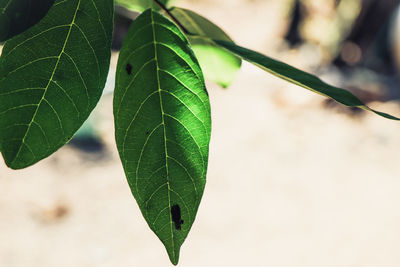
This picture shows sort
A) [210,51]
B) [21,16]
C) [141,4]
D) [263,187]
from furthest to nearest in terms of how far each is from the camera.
→ [263,187] < [210,51] < [141,4] < [21,16]

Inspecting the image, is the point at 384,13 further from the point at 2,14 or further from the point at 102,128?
the point at 2,14

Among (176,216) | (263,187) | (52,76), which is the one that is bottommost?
(263,187)

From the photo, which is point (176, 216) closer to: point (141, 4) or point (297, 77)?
point (297, 77)

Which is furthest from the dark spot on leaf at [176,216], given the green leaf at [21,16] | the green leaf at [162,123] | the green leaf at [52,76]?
the green leaf at [21,16]

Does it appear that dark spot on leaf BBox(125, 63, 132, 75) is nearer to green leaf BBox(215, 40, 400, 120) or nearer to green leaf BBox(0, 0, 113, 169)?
green leaf BBox(0, 0, 113, 169)

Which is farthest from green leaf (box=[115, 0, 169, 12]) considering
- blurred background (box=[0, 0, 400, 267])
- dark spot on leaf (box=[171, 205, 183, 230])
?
blurred background (box=[0, 0, 400, 267])

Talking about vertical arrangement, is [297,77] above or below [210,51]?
above

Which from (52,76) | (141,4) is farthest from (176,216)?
(141,4)
